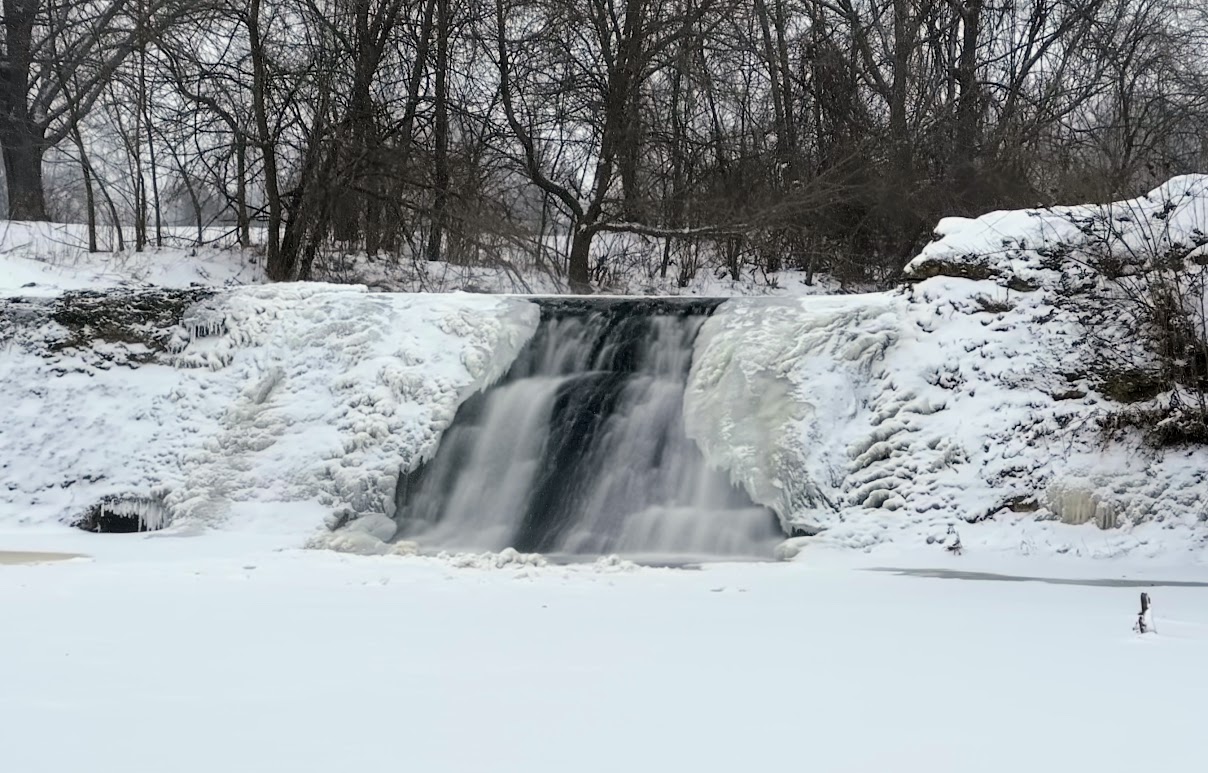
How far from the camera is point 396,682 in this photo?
4570mm

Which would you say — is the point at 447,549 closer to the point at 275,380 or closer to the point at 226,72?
the point at 275,380

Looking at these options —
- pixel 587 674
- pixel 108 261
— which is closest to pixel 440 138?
pixel 108 261

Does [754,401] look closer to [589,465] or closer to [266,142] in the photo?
[589,465]

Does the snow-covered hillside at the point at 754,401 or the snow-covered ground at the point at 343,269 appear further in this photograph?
the snow-covered ground at the point at 343,269

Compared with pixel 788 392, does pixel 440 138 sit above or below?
above

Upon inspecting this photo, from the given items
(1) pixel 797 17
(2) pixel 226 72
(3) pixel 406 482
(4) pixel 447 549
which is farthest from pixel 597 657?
(1) pixel 797 17

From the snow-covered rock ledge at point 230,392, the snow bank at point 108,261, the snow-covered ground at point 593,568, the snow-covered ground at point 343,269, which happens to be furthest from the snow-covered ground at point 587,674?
the snow-covered ground at point 343,269

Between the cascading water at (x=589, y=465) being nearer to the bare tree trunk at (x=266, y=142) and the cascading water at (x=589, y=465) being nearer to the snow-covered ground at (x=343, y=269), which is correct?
the snow-covered ground at (x=343, y=269)

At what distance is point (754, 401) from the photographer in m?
10.1

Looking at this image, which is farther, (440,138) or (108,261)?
(440,138)

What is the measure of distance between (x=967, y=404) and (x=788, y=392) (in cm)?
138

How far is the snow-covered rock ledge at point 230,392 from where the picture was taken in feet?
32.7

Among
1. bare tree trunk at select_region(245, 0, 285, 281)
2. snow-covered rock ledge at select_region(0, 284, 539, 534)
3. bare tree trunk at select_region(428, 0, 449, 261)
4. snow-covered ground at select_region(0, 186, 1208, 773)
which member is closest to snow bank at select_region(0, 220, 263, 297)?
snow-covered ground at select_region(0, 186, 1208, 773)

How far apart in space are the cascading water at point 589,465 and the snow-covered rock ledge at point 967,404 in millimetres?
288
